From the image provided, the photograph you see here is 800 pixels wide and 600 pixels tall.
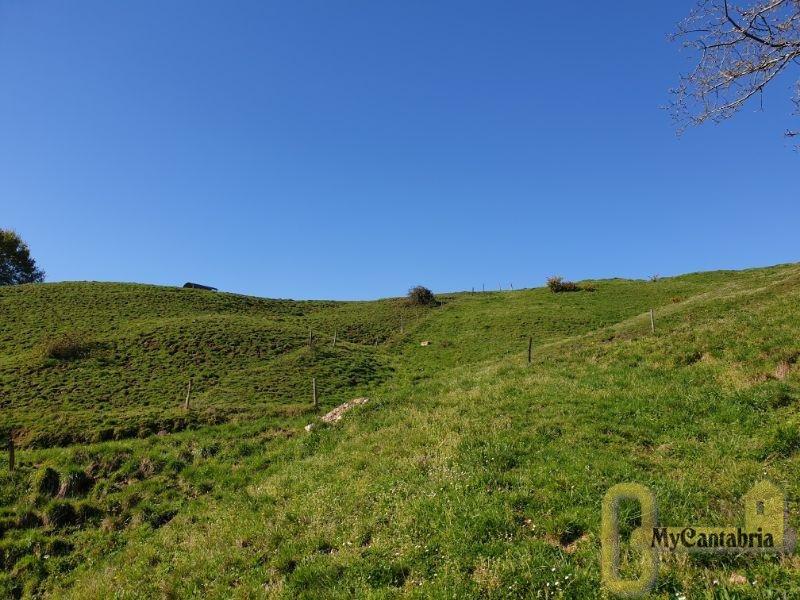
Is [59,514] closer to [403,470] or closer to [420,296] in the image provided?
[403,470]

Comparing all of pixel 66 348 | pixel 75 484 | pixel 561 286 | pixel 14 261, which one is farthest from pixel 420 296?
pixel 14 261

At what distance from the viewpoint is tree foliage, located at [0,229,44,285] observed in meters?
96.9

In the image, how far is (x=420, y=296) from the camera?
6888cm

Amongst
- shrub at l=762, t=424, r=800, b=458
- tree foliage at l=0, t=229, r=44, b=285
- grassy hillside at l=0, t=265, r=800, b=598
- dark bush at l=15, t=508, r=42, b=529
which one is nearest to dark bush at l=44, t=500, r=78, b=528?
grassy hillside at l=0, t=265, r=800, b=598

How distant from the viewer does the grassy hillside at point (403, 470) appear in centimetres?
775

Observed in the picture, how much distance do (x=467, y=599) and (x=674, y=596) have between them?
2.69m

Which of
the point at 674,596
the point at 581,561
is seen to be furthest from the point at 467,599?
the point at 674,596

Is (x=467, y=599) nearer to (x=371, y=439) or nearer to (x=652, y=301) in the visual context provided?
(x=371, y=439)

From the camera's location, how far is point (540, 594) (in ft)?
21.0

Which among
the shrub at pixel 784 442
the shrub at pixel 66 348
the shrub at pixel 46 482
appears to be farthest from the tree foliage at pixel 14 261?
the shrub at pixel 784 442

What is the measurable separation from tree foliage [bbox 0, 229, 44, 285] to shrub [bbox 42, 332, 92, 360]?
7893 cm

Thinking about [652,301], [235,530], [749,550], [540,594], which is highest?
[652,301]

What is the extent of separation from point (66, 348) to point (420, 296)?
144 feet

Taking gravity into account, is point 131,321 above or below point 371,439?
above
